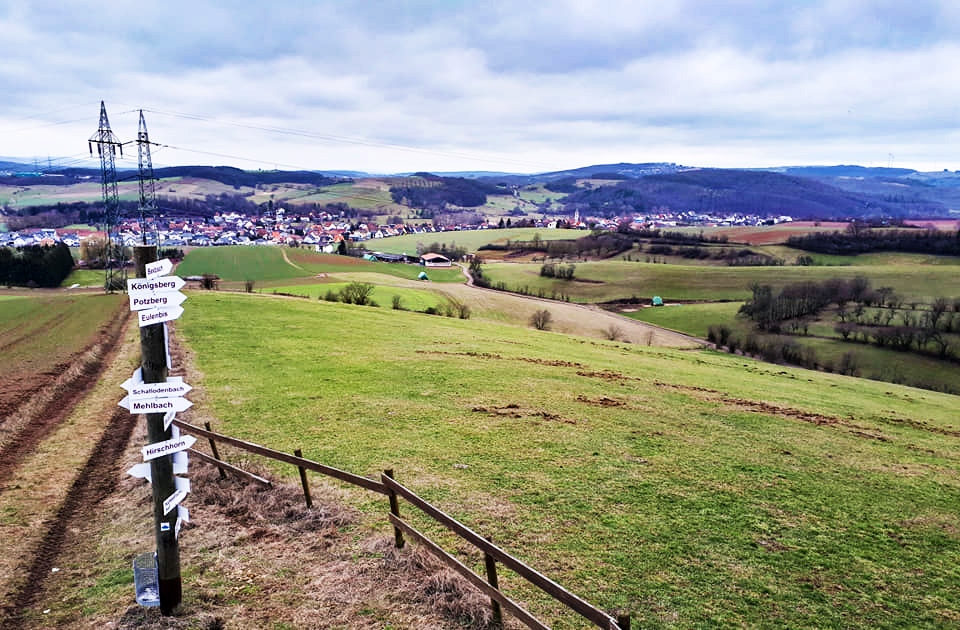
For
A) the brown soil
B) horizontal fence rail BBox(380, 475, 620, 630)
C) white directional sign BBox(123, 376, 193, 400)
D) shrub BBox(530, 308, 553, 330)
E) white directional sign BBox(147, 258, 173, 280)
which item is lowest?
shrub BBox(530, 308, 553, 330)

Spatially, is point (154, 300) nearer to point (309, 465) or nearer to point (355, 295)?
point (309, 465)

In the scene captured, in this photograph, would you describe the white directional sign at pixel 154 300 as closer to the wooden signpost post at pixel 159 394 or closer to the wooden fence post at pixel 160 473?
the wooden signpost post at pixel 159 394

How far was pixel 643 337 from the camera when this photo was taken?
77375 millimetres

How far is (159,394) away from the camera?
783 centimetres

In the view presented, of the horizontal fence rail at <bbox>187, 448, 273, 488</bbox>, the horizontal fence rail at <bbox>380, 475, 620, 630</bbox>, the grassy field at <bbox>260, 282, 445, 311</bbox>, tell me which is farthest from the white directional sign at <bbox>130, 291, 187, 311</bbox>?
the grassy field at <bbox>260, 282, 445, 311</bbox>

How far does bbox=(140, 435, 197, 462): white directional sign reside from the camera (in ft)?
26.0

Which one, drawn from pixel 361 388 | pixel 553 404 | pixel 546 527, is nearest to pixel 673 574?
pixel 546 527

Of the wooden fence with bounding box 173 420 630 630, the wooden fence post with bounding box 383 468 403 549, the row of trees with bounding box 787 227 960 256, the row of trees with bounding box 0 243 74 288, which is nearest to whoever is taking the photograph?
the wooden fence with bounding box 173 420 630 630

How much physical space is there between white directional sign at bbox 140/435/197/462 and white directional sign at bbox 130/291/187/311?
2076 mm

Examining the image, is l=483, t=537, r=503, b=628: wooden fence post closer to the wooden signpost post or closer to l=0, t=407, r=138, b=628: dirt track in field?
the wooden signpost post

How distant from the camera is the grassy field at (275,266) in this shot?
106750mm

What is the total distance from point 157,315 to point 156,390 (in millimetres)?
1115

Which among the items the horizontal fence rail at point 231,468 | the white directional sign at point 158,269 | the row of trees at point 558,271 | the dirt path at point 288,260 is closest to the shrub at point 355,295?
the dirt path at point 288,260

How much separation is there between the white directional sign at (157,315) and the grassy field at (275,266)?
312 ft
